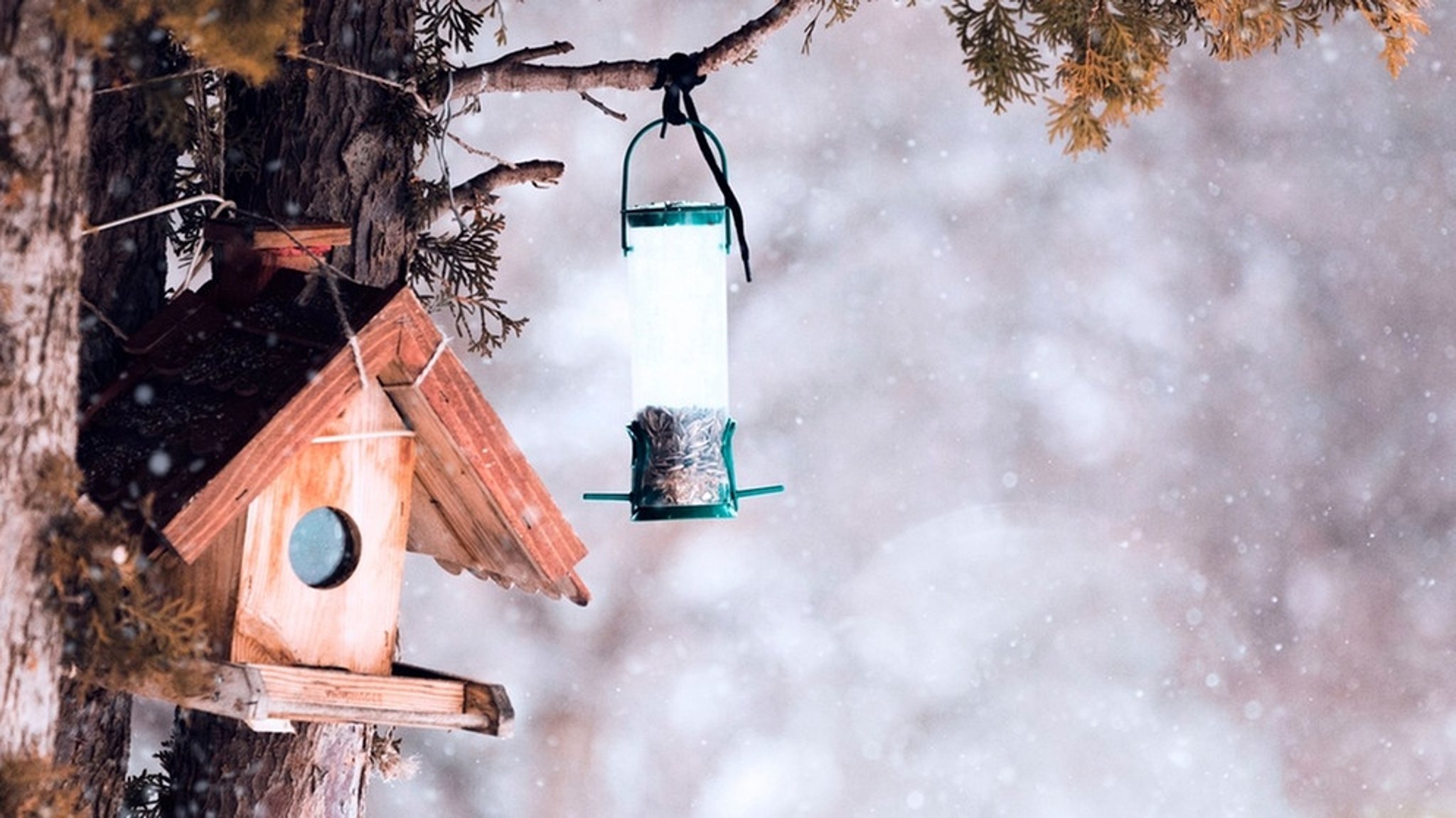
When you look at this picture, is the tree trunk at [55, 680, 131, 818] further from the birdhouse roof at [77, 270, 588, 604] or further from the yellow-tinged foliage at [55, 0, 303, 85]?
the yellow-tinged foliage at [55, 0, 303, 85]

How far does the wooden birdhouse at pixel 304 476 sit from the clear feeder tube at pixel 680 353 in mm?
290

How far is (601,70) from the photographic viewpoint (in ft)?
5.24

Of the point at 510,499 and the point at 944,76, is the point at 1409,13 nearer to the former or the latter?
the point at 510,499

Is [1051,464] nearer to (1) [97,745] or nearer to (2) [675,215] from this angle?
(2) [675,215]

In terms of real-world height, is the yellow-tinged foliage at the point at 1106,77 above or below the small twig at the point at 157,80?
above

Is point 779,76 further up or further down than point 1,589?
further up

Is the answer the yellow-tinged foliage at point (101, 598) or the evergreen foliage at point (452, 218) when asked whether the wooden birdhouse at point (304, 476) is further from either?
the evergreen foliage at point (452, 218)

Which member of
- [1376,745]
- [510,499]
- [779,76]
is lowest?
[510,499]

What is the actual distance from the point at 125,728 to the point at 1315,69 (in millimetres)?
4025

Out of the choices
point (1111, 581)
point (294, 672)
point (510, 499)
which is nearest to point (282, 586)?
point (294, 672)

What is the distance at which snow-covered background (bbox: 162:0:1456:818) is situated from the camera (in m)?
4.21

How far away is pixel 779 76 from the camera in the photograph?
4262 millimetres

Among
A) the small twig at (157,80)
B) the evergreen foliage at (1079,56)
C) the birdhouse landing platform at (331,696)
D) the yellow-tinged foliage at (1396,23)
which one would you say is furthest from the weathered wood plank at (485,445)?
the yellow-tinged foliage at (1396,23)

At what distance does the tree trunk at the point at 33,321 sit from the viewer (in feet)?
3.14
